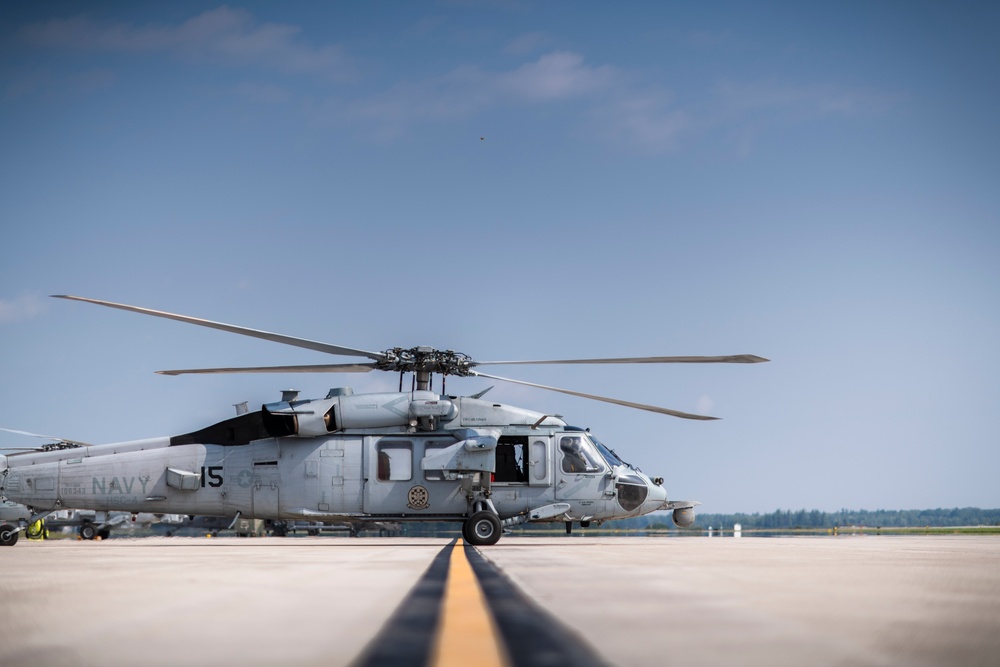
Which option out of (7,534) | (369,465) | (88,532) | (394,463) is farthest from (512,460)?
(88,532)

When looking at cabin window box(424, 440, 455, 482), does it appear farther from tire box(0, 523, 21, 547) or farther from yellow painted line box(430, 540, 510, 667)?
yellow painted line box(430, 540, 510, 667)

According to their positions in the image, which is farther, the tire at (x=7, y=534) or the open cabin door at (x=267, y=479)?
the tire at (x=7, y=534)

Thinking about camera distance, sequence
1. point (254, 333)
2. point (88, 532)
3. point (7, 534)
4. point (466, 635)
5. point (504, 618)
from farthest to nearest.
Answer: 1. point (88, 532)
2. point (7, 534)
3. point (254, 333)
4. point (504, 618)
5. point (466, 635)

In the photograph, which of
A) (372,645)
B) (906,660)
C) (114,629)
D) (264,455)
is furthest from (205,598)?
(264,455)

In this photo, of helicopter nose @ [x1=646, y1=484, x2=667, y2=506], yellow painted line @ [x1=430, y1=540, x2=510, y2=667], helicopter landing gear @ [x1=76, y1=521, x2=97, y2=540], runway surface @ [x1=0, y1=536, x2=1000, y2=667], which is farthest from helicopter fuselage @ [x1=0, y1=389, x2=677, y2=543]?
helicopter landing gear @ [x1=76, y1=521, x2=97, y2=540]

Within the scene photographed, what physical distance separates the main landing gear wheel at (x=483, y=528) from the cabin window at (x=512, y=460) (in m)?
1.39

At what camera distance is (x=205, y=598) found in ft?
24.0

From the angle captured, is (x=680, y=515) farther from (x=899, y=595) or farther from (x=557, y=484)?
A: (x=899, y=595)

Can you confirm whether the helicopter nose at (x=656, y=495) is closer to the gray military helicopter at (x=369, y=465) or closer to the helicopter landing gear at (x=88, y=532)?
the gray military helicopter at (x=369, y=465)

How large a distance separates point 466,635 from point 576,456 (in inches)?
734

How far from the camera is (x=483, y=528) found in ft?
72.0

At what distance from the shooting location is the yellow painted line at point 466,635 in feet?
13.5

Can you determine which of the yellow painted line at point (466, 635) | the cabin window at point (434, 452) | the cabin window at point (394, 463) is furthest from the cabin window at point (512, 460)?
the yellow painted line at point (466, 635)

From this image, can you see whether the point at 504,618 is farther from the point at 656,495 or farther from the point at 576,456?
the point at 656,495
